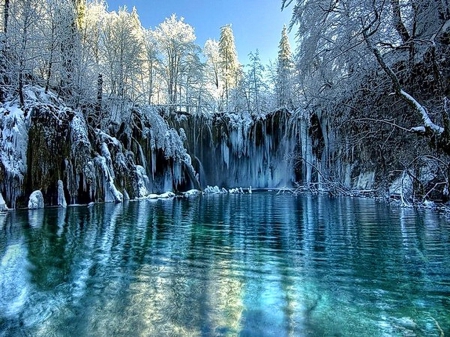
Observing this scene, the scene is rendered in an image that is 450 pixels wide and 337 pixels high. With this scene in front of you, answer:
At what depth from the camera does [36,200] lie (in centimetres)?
1187

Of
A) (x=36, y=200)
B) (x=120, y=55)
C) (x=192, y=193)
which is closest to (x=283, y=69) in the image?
(x=120, y=55)

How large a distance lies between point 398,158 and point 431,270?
16.7 ft

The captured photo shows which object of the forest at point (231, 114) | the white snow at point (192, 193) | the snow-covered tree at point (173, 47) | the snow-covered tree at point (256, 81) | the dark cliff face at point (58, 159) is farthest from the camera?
the snow-covered tree at point (256, 81)

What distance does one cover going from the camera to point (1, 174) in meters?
11.0

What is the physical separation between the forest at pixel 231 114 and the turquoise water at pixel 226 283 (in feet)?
7.48

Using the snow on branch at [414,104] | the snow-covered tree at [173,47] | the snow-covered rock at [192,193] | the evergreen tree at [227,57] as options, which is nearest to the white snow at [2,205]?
the snow on branch at [414,104]

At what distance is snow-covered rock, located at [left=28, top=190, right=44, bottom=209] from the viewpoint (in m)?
11.7

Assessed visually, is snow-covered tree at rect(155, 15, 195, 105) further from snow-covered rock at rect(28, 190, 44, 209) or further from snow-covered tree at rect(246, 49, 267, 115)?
snow-covered rock at rect(28, 190, 44, 209)

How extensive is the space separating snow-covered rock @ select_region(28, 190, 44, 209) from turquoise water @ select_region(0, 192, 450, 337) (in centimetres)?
573

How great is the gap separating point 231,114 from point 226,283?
2737 centimetres

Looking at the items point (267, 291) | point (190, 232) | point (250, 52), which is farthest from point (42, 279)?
point (250, 52)

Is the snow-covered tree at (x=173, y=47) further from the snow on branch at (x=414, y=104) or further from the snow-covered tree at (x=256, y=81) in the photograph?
the snow on branch at (x=414, y=104)

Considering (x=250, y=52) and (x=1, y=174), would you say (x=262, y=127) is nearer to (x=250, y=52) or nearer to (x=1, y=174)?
(x=250, y=52)

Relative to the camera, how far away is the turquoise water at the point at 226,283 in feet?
8.44
